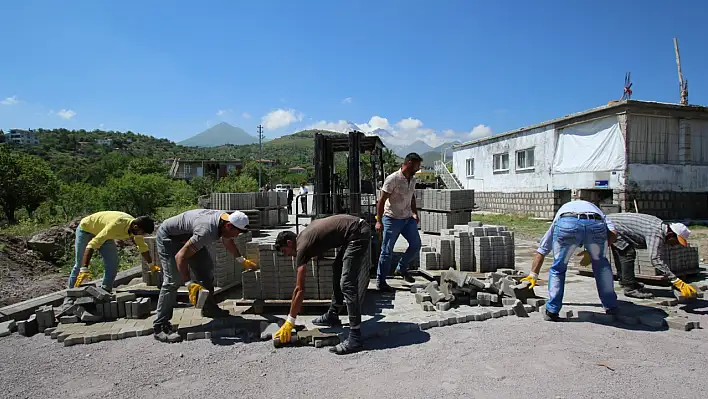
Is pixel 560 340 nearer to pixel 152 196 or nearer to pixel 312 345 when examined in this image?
pixel 312 345

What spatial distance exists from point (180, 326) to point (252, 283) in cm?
93

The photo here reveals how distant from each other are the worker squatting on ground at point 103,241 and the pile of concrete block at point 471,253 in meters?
4.48

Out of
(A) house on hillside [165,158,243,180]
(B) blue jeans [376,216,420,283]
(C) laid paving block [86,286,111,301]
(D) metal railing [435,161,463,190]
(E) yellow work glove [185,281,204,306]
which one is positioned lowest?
(C) laid paving block [86,286,111,301]

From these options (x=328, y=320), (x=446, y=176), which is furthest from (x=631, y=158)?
(x=328, y=320)

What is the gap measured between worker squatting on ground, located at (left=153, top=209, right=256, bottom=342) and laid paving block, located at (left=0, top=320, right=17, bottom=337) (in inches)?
73.3

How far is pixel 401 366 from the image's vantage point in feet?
12.3

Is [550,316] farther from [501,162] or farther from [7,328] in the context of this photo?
[501,162]

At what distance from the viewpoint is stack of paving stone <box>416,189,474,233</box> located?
1064cm

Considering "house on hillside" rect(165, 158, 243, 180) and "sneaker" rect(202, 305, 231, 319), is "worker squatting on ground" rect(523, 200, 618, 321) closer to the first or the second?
"sneaker" rect(202, 305, 231, 319)

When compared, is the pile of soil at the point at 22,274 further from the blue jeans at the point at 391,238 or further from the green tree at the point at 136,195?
the green tree at the point at 136,195

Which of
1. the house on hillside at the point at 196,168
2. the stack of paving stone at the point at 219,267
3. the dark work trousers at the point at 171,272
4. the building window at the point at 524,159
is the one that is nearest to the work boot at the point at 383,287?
the stack of paving stone at the point at 219,267

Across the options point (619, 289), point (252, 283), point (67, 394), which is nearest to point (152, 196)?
point (252, 283)

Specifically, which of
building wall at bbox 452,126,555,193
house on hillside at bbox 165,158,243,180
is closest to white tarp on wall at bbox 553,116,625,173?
building wall at bbox 452,126,555,193

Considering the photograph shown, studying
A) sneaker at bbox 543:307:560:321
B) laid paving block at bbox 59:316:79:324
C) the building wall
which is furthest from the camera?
the building wall
